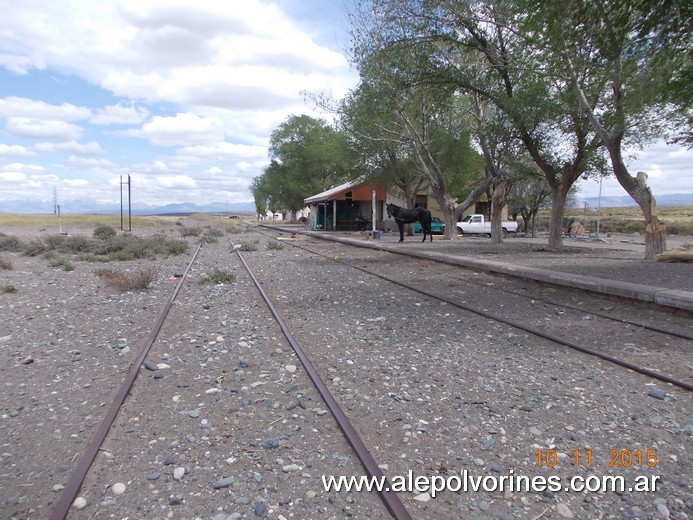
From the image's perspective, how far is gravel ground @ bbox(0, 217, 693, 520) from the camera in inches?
128

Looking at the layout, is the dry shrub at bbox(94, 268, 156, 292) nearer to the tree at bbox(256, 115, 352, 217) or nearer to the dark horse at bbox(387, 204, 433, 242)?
the dark horse at bbox(387, 204, 433, 242)

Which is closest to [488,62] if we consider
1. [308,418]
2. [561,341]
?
[561,341]

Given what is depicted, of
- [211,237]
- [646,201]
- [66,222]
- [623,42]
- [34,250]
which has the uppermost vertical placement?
[623,42]

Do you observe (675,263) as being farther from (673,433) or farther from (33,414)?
(33,414)

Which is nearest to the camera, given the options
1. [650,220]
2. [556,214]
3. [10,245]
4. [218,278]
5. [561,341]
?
[561,341]

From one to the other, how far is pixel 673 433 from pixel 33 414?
5.47 m

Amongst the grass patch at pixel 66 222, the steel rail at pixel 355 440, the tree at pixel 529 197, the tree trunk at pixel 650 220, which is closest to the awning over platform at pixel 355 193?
the tree at pixel 529 197

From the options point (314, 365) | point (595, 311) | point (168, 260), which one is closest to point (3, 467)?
point (314, 365)

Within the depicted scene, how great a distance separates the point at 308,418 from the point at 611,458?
2.38m

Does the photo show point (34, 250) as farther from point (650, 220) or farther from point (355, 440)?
point (650, 220)

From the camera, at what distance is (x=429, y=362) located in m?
6.04

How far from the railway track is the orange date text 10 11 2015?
290 millimetres

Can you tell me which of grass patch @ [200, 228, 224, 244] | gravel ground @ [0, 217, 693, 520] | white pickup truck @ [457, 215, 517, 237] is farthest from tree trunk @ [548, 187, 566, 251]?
white pickup truck @ [457, 215, 517, 237]

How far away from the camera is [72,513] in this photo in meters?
3.08
